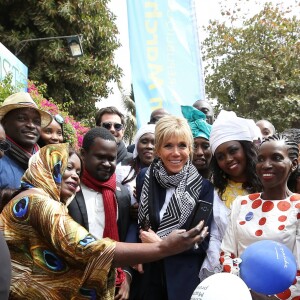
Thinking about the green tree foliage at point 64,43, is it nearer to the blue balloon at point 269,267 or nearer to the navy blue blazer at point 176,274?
the navy blue blazer at point 176,274

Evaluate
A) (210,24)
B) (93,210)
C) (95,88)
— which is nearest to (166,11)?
(93,210)

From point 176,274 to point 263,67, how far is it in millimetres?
16766

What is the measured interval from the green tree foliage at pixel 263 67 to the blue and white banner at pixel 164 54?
11172mm

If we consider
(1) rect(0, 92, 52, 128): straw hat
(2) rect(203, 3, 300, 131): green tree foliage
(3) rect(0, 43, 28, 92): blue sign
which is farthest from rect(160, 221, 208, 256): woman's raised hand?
(2) rect(203, 3, 300, 131): green tree foliage

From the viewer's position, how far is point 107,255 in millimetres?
2279

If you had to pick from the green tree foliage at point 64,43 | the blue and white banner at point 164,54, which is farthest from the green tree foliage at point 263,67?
the blue and white banner at point 164,54

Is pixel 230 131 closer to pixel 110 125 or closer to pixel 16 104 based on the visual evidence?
pixel 16 104

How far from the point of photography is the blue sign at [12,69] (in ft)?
26.4

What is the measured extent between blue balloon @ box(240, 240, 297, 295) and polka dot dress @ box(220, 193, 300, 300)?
0.18 meters

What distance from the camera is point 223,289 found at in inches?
92.2

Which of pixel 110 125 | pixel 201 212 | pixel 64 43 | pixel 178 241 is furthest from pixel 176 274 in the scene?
pixel 64 43

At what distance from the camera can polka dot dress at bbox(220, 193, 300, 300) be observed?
2.81 metres

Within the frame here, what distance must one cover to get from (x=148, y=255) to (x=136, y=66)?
607 cm

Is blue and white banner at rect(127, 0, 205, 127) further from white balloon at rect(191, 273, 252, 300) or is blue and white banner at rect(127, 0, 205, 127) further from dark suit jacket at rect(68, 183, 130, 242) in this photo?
white balloon at rect(191, 273, 252, 300)
